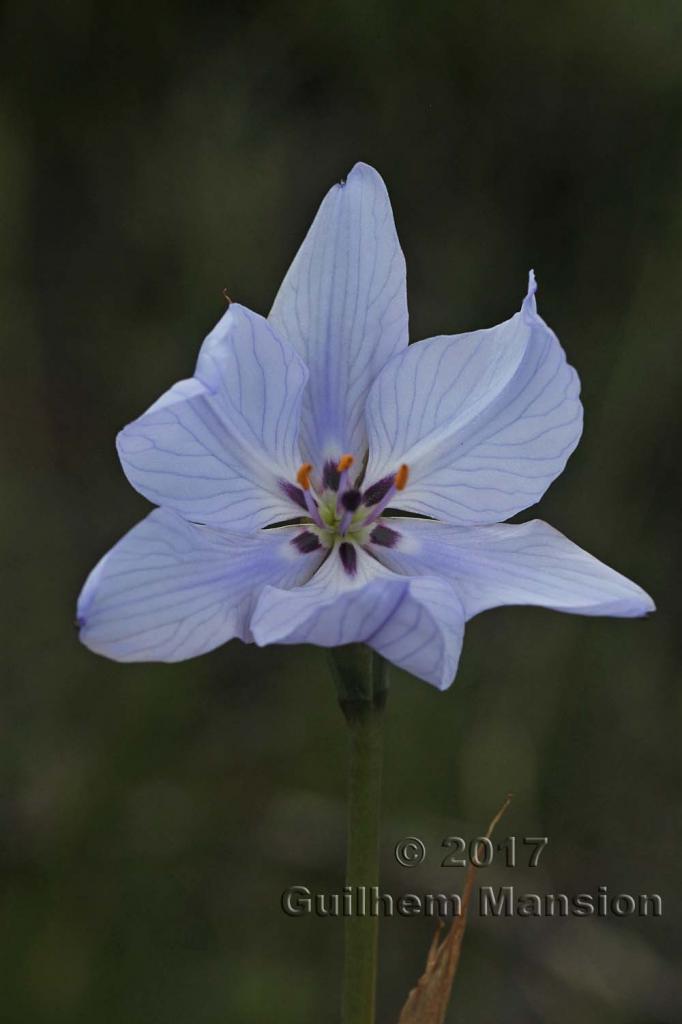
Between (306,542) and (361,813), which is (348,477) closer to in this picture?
(306,542)

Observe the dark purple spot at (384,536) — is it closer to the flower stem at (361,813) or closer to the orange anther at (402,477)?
the orange anther at (402,477)

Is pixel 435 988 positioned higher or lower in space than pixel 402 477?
lower

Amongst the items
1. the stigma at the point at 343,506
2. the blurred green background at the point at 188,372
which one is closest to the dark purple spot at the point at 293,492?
the stigma at the point at 343,506

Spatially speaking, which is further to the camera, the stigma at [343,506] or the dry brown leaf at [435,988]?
the stigma at [343,506]

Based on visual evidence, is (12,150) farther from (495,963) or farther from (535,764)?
(495,963)

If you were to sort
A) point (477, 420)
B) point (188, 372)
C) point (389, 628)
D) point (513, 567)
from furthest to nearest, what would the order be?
point (188, 372), point (477, 420), point (513, 567), point (389, 628)

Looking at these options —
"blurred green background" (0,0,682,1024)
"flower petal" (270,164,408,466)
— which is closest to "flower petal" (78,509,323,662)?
"flower petal" (270,164,408,466)

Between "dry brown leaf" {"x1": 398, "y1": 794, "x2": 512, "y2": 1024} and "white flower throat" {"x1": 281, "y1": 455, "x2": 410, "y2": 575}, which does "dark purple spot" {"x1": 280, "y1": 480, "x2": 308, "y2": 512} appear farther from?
"dry brown leaf" {"x1": 398, "y1": 794, "x2": 512, "y2": 1024}

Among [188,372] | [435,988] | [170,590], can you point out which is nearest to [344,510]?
[170,590]
